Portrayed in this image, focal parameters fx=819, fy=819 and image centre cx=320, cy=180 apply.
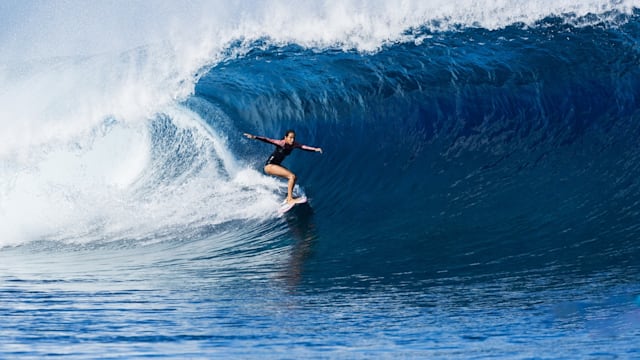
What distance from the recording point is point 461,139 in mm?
11062

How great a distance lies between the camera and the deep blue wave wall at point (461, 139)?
772 centimetres

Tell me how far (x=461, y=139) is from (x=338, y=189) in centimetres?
192

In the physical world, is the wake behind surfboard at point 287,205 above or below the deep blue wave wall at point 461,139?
below

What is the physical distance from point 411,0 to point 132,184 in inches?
238

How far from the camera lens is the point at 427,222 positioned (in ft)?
28.2

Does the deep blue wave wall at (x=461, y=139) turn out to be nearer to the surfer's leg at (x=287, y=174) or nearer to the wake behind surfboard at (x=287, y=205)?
the wake behind surfboard at (x=287, y=205)

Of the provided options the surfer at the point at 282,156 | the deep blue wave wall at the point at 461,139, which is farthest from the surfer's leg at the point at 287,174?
the deep blue wave wall at the point at 461,139

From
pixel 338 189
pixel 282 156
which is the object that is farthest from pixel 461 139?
pixel 282 156

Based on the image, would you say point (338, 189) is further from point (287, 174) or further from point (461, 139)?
point (461, 139)

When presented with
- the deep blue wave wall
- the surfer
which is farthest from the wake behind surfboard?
the deep blue wave wall

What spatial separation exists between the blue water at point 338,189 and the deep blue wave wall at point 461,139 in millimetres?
38

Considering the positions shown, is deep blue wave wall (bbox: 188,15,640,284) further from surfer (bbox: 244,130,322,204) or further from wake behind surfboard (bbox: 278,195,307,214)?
surfer (bbox: 244,130,322,204)

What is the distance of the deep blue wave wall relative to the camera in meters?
7.72

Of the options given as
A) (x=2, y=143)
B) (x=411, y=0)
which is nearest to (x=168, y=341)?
(x=2, y=143)
